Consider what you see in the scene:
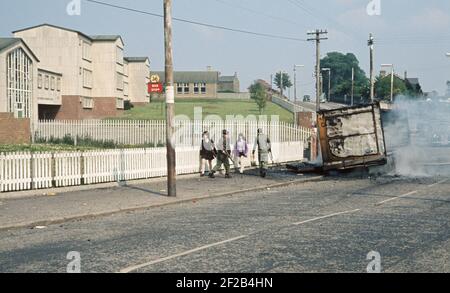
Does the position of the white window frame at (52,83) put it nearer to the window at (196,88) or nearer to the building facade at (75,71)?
the building facade at (75,71)

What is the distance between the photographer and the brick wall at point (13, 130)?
100 feet

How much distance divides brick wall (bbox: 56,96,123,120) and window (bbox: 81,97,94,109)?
41 cm

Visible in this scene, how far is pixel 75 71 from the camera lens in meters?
54.7

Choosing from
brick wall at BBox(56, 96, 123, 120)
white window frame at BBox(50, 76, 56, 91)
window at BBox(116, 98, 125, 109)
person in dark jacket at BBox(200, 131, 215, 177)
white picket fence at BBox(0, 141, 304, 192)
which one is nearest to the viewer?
white picket fence at BBox(0, 141, 304, 192)

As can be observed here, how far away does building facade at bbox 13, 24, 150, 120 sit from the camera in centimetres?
5391

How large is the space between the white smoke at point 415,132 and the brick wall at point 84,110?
35.4 meters

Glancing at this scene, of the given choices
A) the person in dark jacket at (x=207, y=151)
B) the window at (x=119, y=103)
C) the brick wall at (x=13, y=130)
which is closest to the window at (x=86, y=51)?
the window at (x=119, y=103)

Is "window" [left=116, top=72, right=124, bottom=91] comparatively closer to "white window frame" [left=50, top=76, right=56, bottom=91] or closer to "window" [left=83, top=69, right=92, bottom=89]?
"window" [left=83, top=69, right=92, bottom=89]

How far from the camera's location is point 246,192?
1784 cm

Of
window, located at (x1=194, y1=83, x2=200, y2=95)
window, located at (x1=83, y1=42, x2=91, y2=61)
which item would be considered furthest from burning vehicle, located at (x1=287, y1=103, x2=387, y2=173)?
window, located at (x1=194, y1=83, x2=200, y2=95)

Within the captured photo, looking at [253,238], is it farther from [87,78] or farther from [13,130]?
[87,78]

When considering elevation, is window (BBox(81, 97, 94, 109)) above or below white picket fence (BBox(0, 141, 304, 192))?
above

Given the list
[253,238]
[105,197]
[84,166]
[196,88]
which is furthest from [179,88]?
[253,238]

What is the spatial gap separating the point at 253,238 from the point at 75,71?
48978 mm
